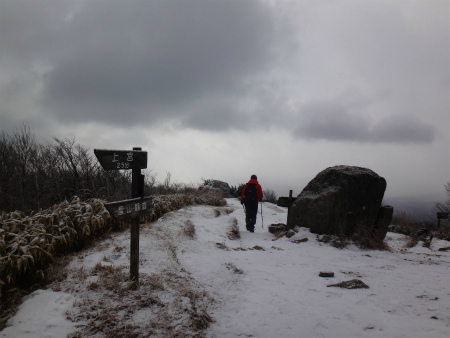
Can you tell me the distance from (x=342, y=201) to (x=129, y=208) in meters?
6.69

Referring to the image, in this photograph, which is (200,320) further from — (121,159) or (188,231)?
(188,231)

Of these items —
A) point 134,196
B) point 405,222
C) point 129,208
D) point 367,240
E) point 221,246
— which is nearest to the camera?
point 129,208

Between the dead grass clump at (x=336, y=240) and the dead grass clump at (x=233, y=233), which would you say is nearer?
the dead grass clump at (x=336, y=240)

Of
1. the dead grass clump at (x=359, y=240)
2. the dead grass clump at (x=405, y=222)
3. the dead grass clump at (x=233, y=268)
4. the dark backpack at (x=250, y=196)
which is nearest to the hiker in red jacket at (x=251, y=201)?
the dark backpack at (x=250, y=196)

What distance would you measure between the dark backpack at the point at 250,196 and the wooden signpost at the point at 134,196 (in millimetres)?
6809

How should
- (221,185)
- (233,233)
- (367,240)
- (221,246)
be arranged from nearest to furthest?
(221,246), (367,240), (233,233), (221,185)

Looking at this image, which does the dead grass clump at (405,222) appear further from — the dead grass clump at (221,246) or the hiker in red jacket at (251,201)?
the dead grass clump at (221,246)

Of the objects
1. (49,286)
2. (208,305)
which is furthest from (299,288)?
(49,286)

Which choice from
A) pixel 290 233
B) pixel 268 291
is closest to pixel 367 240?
pixel 290 233

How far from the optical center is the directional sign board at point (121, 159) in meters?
4.18

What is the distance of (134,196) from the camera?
188 inches

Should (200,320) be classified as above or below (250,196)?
below

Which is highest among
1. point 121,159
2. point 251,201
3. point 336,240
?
point 121,159

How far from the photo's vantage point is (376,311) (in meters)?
4.16
